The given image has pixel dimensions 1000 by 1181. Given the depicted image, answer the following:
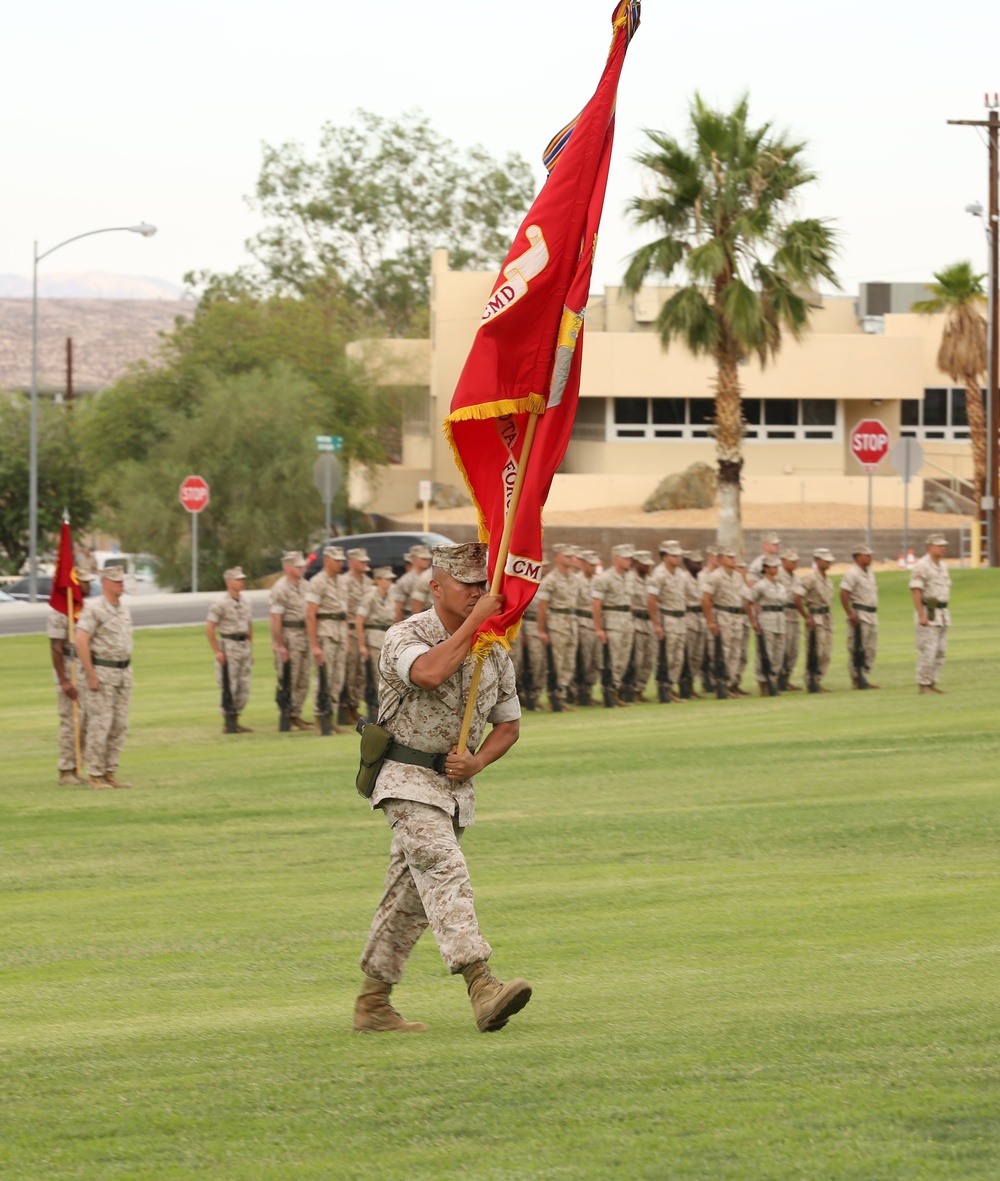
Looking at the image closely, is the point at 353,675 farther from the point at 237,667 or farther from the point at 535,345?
the point at 535,345

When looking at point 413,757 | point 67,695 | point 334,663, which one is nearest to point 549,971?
point 413,757

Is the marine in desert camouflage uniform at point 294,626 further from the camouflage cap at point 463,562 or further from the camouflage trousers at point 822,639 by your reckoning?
the camouflage cap at point 463,562

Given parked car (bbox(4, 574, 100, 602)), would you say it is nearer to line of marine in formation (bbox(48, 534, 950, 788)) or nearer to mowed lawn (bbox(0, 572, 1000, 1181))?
line of marine in formation (bbox(48, 534, 950, 788))

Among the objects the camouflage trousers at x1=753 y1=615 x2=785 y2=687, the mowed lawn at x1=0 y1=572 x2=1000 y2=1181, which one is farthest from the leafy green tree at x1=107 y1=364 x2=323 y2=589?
the mowed lawn at x1=0 y1=572 x2=1000 y2=1181

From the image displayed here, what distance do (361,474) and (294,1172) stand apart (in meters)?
57.3

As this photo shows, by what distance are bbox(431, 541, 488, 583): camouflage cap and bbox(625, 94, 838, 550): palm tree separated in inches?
1231

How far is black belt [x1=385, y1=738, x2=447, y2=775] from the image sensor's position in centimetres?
684

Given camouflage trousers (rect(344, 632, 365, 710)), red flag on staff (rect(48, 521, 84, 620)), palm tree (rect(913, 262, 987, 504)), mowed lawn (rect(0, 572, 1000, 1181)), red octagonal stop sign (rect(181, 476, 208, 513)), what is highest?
palm tree (rect(913, 262, 987, 504))

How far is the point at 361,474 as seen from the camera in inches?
2436

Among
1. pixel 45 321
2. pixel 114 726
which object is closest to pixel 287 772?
pixel 114 726

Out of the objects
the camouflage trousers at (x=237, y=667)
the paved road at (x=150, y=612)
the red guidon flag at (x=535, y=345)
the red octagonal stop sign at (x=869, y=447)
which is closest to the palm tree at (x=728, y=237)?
the red octagonal stop sign at (x=869, y=447)

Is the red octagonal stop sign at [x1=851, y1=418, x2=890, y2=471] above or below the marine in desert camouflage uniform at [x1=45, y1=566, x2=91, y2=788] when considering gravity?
above

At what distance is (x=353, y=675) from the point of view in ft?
68.8

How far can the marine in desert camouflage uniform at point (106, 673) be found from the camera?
51.8 ft
